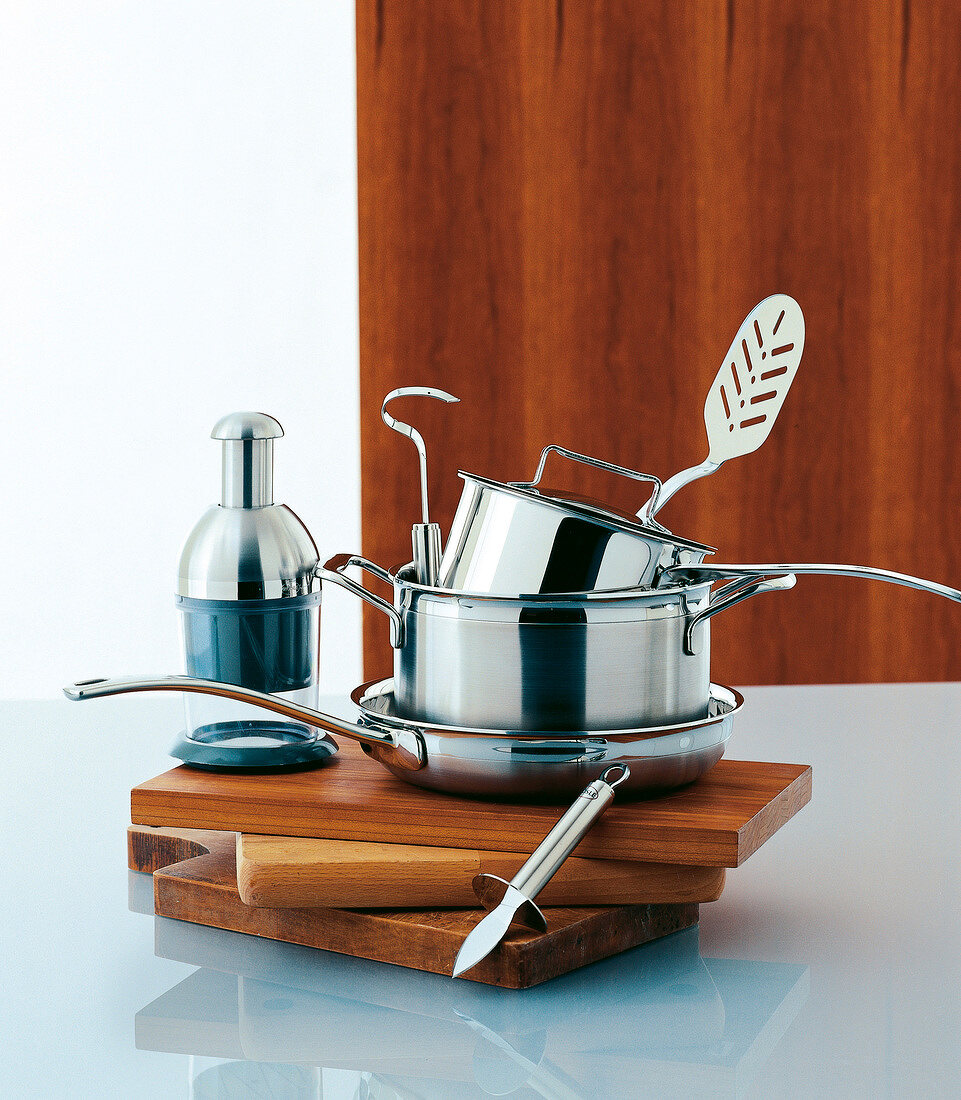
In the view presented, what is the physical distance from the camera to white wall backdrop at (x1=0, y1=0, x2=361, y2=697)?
2.83m

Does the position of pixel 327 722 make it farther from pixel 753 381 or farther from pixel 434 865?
pixel 753 381

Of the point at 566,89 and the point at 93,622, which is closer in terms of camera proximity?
the point at 566,89

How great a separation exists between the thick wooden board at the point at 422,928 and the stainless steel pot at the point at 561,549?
0.15 metres

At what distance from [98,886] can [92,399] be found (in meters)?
2.41

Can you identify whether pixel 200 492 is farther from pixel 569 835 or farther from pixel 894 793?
pixel 569 835

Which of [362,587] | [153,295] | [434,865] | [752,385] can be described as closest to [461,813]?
[434,865]

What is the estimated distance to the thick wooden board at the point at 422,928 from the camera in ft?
1.82

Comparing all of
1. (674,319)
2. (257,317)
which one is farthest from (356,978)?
(257,317)

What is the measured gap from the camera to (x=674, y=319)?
202cm

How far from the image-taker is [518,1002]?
0.54m

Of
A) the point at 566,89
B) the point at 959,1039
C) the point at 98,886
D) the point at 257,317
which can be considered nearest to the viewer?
the point at 959,1039

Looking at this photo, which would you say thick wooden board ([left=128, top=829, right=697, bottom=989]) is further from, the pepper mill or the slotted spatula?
the slotted spatula

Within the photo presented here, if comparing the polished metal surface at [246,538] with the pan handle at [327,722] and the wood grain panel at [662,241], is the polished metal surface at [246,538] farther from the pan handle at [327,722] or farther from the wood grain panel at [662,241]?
the wood grain panel at [662,241]

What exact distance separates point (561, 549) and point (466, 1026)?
0.21 meters
